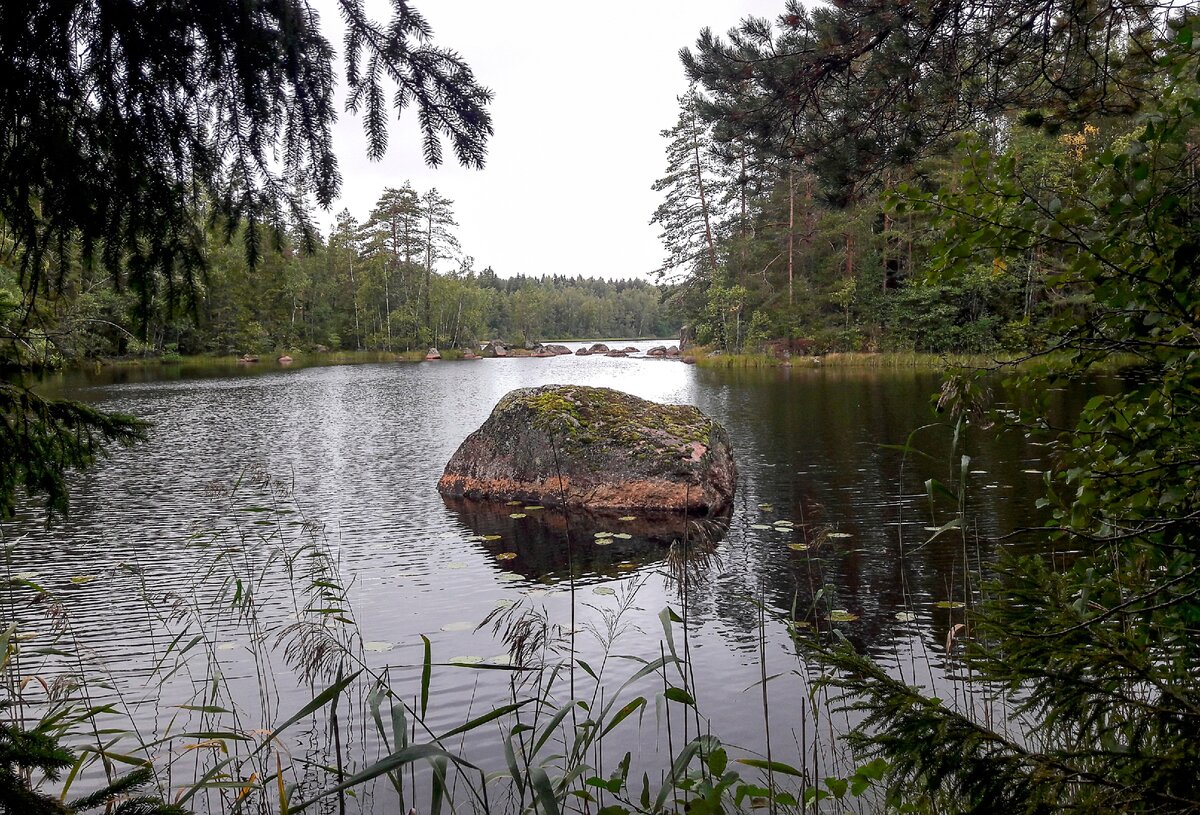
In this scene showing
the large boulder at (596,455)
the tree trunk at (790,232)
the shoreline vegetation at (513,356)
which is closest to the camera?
the large boulder at (596,455)

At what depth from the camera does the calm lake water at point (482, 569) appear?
16.1 feet

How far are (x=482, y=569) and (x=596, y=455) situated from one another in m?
3.14

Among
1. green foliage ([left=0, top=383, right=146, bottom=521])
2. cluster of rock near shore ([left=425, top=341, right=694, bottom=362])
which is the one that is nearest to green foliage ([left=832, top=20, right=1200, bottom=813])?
green foliage ([left=0, top=383, right=146, bottom=521])

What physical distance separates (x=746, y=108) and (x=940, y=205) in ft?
8.43

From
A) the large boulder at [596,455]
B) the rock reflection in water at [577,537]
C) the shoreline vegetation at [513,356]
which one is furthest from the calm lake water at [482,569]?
the shoreline vegetation at [513,356]

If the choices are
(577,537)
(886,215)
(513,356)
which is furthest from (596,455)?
(513,356)

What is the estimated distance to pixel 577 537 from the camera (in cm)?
882

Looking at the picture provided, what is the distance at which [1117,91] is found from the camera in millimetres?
3803

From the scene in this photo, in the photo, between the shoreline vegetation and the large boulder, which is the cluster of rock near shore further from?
the large boulder

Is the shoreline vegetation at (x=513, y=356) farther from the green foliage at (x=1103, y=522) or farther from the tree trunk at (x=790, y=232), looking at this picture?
the green foliage at (x=1103, y=522)

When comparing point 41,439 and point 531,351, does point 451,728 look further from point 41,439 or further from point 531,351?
point 531,351

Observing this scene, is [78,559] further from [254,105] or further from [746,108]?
[746,108]

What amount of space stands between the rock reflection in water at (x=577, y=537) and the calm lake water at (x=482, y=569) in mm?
50

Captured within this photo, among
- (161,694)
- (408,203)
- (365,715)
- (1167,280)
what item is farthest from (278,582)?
(408,203)
